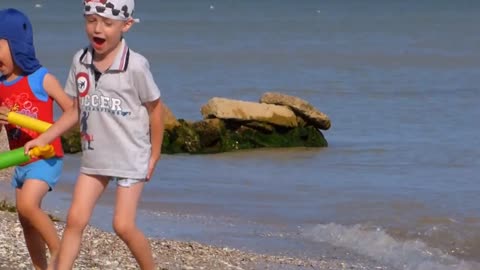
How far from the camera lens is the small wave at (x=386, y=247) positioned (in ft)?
31.0

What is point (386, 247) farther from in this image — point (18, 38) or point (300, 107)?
point (300, 107)

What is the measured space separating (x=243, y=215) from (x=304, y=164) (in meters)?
3.93

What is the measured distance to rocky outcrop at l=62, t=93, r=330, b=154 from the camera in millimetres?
16062

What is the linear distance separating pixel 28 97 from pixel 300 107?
35.6ft

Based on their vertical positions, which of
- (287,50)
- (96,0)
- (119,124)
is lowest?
(287,50)

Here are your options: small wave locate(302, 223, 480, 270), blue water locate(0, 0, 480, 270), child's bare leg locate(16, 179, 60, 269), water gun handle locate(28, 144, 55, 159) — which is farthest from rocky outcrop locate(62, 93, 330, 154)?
water gun handle locate(28, 144, 55, 159)

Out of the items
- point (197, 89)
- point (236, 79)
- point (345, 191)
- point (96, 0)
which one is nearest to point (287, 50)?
point (236, 79)

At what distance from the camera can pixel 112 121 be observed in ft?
18.6

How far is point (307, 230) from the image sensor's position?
10.8m

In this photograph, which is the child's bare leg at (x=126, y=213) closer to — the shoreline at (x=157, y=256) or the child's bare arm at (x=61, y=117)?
the child's bare arm at (x=61, y=117)

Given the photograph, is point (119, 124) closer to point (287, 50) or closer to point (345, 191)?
point (345, 191)

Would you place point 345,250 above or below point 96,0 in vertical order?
below

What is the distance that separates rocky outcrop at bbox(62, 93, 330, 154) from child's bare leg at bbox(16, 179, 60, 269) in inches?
380

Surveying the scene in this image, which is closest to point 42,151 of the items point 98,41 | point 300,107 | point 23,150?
point 23,150
